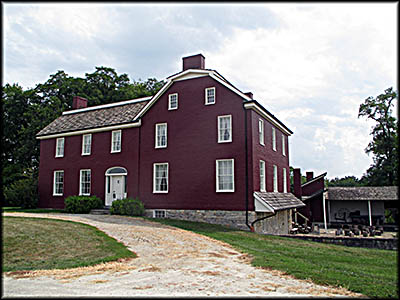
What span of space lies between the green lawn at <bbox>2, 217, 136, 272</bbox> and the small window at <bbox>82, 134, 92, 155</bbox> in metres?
11.1

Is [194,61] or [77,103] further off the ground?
[194,61]

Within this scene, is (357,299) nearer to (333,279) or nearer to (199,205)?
(333,279)

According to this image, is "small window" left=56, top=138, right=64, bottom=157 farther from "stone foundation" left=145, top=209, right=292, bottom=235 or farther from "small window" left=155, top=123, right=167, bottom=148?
"stone foundation" left=145, top=209, right=292, bottom=235

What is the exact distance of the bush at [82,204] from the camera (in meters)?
22.0

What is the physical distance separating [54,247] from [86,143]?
1480 centimetres

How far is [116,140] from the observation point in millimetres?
23547

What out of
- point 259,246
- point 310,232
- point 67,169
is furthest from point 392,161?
point 67,169

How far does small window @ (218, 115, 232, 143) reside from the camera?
19422mm

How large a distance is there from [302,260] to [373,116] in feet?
105

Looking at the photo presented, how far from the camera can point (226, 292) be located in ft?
21.2

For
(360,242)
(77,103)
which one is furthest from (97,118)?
(360,242)

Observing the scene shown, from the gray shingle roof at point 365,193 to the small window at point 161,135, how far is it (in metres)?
15.5

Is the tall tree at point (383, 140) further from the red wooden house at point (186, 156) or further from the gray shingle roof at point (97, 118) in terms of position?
the gray shingle roof at point (97, 118)

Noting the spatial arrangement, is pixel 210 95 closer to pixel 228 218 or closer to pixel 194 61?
pixel 194 61
